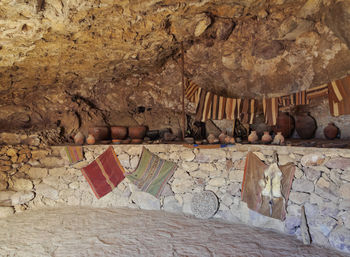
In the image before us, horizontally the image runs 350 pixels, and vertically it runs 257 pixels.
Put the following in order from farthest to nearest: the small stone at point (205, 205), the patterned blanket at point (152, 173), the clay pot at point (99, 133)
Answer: the clay pot at point (99, 133) → the patterned blanket at point (152, 173) → the small stone at point (205, 205)

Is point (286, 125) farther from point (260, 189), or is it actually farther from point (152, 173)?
point (152, 173)

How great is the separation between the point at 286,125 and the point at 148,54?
2798 millimetres

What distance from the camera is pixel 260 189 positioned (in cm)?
303

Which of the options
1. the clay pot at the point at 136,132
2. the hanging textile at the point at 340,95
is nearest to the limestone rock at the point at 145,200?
the clay pot at the point at 136,132

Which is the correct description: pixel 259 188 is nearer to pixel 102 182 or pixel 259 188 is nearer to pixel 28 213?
pixel 102 182

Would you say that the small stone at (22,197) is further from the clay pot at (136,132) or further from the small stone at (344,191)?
the small stone at (344,191)

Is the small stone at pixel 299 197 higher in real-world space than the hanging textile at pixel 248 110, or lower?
lower

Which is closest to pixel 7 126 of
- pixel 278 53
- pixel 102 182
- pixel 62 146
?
pixel 62 146

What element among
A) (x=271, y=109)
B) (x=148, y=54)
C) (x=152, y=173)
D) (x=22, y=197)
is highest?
(x=148, y=54)

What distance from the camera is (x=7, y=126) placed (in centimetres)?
483

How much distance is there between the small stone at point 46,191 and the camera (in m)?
4.00

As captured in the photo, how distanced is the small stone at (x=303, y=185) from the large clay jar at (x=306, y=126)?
1.44 meters

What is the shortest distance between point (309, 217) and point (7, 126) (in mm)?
5605

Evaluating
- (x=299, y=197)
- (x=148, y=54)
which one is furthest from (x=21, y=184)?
(x=299, y=197)
